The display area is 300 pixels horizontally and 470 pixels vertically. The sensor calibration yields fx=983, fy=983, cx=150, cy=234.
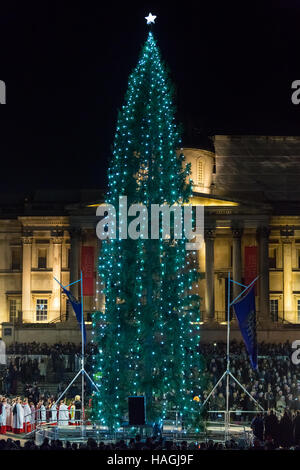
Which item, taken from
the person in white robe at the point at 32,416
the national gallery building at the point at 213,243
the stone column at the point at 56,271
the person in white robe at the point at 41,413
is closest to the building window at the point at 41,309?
the national gallery building at the point at 213,243

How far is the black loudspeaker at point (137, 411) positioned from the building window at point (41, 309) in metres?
44.4

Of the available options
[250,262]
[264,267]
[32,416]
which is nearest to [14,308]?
[250,262]

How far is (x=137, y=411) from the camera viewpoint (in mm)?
25812

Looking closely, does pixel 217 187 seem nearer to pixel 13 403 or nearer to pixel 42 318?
pixel 42 318

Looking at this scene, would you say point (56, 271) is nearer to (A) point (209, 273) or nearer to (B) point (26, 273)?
(B) point (26, 273)

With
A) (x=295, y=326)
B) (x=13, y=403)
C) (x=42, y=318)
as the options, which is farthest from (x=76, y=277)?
(x=13, y=403)

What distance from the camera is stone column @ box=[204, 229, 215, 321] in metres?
65.4

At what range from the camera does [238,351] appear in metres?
50.7

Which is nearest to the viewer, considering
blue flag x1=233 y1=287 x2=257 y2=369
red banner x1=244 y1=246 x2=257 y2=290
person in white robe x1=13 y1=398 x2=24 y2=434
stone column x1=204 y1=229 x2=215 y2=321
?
blue flag x1=233 y1=287 x2=257 y2=369

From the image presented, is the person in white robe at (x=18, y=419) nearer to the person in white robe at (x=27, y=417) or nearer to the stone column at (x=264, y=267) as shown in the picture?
the person in white robe at (x=27, y=417)

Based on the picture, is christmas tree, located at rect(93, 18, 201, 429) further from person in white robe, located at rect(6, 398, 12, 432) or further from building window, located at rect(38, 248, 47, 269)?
building window, located at rect(38, 248, 47, 269)

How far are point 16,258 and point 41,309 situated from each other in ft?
17.5

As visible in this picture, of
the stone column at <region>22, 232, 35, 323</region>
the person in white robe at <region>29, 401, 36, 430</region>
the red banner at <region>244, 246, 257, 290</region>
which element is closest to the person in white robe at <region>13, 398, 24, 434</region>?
the person in white robe at <region>29, 401, 36, 430</region>

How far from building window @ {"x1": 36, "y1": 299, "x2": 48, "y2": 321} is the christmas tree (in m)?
40.7
